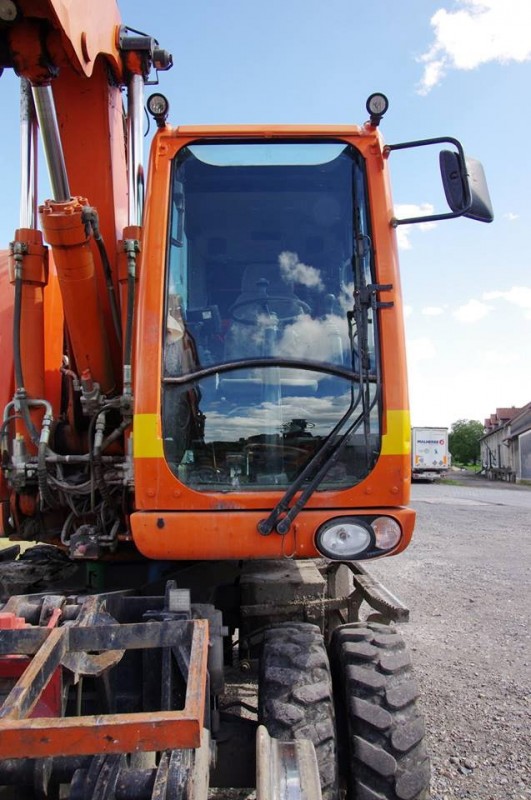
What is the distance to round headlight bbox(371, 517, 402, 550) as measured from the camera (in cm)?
276

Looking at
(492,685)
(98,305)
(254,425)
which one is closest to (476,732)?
(492,685)

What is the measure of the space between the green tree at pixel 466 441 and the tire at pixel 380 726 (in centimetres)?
8497

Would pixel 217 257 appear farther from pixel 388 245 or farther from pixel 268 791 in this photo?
pixel 268 791

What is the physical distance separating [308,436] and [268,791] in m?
1.38

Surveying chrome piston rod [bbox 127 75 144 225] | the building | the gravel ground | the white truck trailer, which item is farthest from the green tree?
chrome piston rod [bbox 127 75 144 225]

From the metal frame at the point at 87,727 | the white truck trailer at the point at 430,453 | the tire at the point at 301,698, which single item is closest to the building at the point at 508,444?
the white truck trailer at the point at 430,453

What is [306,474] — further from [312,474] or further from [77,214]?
[77,214]

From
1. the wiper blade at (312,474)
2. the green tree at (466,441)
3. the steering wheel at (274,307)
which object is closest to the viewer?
the wiper blade at (312,474)

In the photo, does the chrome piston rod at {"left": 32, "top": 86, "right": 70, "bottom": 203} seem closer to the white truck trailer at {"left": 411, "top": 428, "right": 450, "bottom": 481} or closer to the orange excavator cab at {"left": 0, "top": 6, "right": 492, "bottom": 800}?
the orange excavator cab at {"left": 0, "top": 6, "right": 492, "bottom": 800}

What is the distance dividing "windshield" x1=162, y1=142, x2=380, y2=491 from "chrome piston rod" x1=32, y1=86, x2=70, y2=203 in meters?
0.58

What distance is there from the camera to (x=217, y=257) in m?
3.05

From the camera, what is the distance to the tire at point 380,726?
8.20ft

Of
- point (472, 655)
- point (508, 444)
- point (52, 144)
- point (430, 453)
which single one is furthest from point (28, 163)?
point (508, 444)

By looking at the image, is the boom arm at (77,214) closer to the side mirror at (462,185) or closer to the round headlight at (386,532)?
the round headlight at (386,532)
